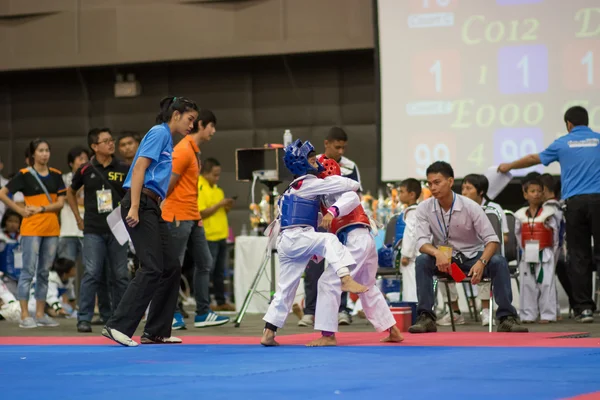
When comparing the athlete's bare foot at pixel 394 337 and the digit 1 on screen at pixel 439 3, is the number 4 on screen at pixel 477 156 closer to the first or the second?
the digit 1 on screen at pixel 439 3

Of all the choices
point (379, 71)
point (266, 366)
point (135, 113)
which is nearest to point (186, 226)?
point (266, 366)

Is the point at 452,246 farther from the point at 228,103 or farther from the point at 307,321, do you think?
the point at 228,103

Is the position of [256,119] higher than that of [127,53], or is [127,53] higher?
[127,53]

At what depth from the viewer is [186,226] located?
7.18 metres

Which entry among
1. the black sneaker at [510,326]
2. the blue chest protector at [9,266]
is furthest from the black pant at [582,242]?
the blue chest protector at [9,266]

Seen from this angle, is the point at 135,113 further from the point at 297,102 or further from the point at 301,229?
the point at 301,229

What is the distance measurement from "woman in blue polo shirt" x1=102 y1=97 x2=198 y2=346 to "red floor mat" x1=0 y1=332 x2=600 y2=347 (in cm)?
29

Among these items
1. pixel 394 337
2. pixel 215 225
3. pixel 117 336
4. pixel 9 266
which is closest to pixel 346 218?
pixel 394 337

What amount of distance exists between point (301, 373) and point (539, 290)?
432cm

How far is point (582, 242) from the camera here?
7.64 m

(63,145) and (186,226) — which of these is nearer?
(186,226)

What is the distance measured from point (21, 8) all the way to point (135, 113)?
216cm

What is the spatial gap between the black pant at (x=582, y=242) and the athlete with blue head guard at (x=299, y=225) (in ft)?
9.39

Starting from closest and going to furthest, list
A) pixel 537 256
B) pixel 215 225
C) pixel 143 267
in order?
1. pixel 143 267
2. pixel 537 256
3. pixel 215 225
